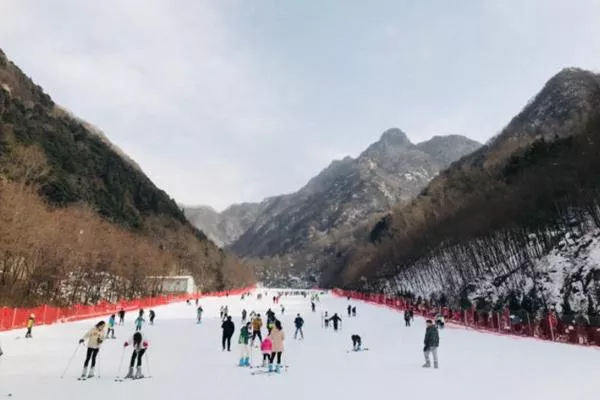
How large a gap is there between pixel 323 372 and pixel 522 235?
4936cm

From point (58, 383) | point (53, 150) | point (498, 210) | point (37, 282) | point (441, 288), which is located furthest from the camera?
point (53, 150)

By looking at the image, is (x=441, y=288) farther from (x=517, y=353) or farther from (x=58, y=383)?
(x=58, y=383)

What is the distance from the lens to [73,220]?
59344 mm

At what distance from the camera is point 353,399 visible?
1257 cm

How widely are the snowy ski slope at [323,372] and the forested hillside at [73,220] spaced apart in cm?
2004

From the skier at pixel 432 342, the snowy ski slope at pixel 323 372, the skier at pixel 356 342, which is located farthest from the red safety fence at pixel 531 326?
the skier at pixel 356 342

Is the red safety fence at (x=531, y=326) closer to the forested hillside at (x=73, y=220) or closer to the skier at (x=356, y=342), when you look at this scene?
the skier at (x=356, y=342)

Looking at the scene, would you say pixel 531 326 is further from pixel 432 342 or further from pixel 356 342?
pixel 432 342

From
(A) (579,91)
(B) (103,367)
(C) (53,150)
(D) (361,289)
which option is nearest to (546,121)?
(A) (579,91)

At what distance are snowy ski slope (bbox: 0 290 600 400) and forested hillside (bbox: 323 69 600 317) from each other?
818 inches

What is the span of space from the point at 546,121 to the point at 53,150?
12941 cm

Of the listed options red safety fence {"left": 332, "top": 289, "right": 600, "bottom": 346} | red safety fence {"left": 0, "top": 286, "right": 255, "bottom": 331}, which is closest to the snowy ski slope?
red safety fence {"left": 332, "top": 289, "right": 600, "bottom": 346}

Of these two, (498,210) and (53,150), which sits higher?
(53,150)

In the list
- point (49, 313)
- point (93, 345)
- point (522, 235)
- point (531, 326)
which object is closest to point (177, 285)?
point (49, 313)
